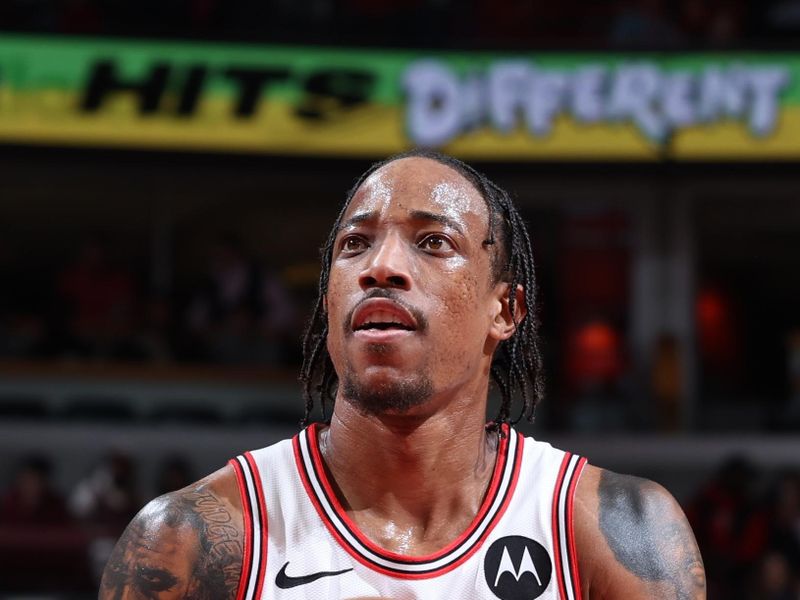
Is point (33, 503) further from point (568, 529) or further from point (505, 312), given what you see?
point (568, 529)

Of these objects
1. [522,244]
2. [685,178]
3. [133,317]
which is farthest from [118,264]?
[522,244]

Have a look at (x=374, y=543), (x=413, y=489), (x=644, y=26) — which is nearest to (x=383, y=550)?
(x=374, y=543)

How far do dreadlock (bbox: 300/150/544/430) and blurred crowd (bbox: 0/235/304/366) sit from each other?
7730mm

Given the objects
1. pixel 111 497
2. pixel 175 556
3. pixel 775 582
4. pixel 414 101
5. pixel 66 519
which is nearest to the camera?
pixel 175 556

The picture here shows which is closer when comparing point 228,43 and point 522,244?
point 522,244

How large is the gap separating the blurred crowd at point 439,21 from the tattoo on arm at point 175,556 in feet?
28.6

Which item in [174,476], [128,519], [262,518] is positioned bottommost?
[128,519]

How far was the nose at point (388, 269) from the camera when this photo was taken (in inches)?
95.5

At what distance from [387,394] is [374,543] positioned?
299mm

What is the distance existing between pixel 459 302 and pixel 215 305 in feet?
27.6

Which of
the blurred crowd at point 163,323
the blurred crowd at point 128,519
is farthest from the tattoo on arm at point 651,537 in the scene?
the blurred crowd at point 163,323

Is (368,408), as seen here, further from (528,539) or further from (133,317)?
(133,317)

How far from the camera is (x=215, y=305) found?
10.7 m

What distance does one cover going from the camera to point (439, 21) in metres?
11.4
